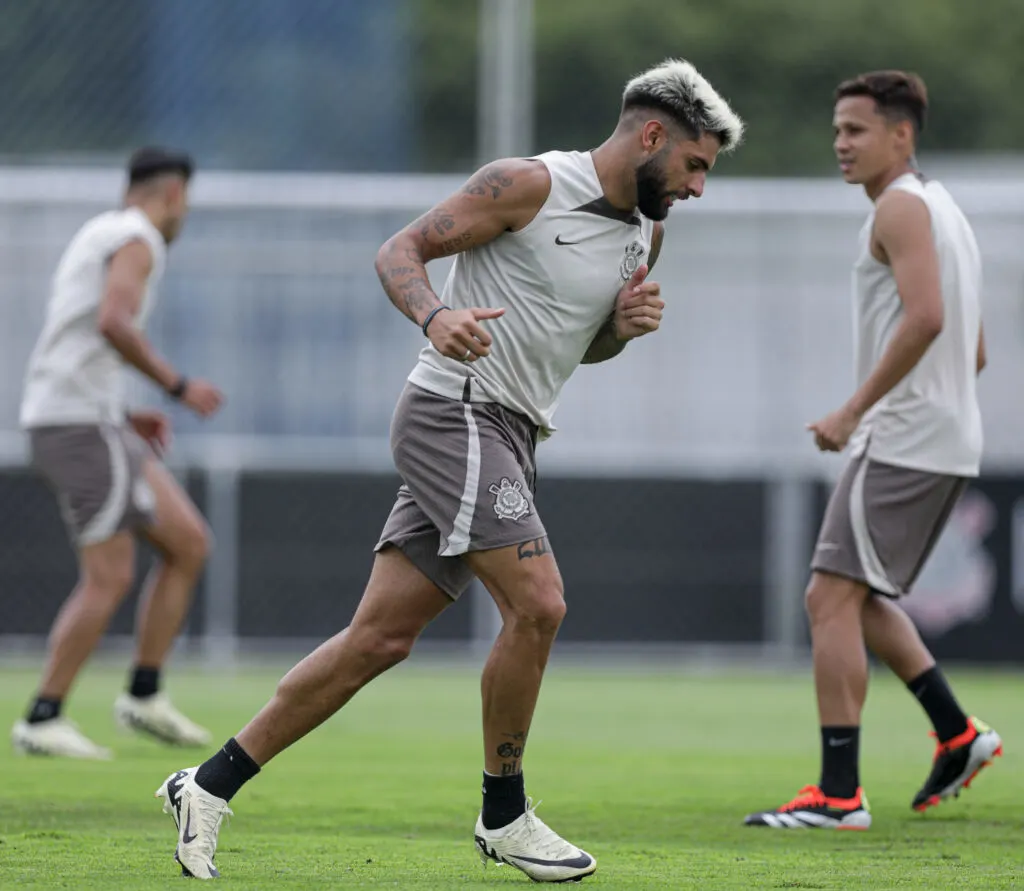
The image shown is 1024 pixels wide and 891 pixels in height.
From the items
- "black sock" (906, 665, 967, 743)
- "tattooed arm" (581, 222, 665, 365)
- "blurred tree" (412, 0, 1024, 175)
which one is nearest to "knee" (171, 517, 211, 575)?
"black sock" (906, 665, 967, 743)

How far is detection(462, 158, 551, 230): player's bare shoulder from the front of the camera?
532 cm

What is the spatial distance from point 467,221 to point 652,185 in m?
0.52

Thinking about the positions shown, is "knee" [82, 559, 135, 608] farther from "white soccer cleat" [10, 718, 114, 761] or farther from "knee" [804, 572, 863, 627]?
"knee" [804, 572, 863, 627]

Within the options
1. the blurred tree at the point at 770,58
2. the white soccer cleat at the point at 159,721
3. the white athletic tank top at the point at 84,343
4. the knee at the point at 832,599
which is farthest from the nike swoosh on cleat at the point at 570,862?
the blurred tree at the point at 770,58

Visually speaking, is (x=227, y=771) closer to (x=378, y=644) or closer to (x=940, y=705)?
(x=378, y=644)

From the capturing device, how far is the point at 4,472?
1403cm

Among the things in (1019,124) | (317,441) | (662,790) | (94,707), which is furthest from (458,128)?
(662,790)

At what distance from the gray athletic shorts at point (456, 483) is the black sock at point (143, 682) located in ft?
10.9

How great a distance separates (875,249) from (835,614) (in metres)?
1.18

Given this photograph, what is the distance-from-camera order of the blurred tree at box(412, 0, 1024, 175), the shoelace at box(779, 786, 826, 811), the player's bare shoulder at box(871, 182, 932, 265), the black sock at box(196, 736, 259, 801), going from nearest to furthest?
the black sock at box(196, 736, 259, 801), the shoelace at box(779, 786, 826, 811), the player's bare shoulder at box(871, 182, 932, 265), the blurred tree at box(412, 0, 1024, 175)

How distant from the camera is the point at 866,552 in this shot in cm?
656

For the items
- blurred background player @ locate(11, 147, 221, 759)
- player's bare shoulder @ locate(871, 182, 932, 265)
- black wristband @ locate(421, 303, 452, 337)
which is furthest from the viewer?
blurred background player @ locate(11, 147, 221, 759)

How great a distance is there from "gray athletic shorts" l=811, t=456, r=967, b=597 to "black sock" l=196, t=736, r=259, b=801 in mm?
2121

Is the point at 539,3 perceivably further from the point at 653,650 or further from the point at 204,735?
the point at 204,735
